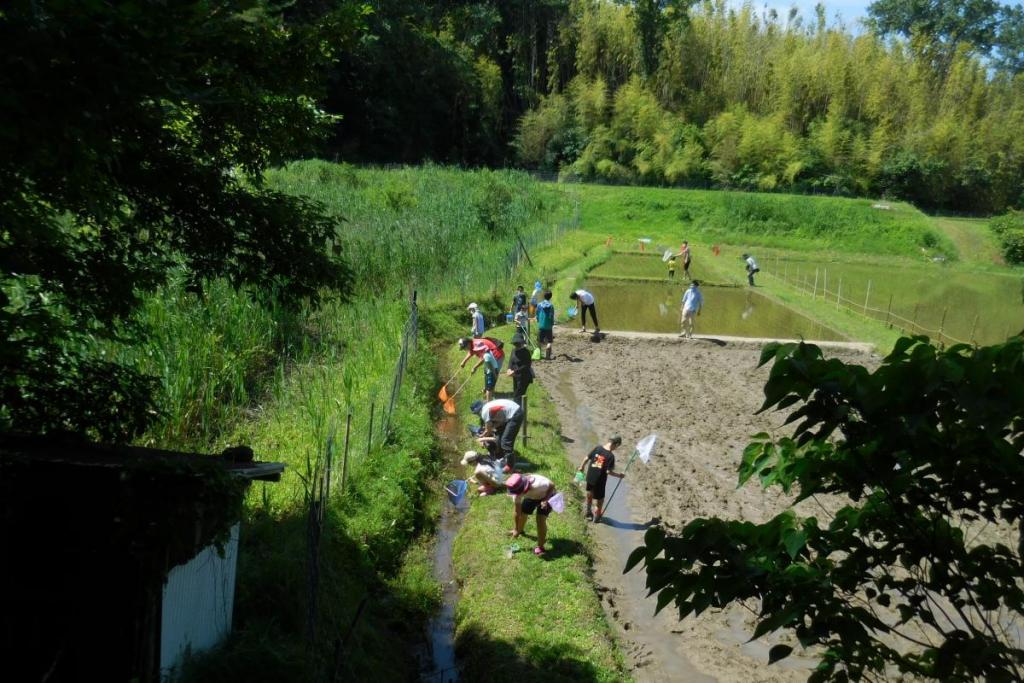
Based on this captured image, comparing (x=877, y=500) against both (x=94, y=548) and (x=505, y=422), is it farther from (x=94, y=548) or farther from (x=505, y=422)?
(x=505, y=422)

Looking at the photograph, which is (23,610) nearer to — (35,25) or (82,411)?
(82,411)

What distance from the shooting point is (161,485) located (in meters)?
4.69

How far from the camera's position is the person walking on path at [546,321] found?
51.2 ft

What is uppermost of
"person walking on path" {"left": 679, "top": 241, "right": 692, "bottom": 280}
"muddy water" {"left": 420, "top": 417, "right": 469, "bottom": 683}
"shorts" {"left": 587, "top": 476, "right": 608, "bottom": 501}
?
"person walking on path" {"left": 679, "top": 241, "right": 692, "bottom": 280}

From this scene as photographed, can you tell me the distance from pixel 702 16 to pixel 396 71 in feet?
72.4

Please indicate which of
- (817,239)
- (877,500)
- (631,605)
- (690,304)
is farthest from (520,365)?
(817,239)

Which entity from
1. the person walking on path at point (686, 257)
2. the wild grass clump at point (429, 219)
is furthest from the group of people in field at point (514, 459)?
the person walking on path at point (686, 257)

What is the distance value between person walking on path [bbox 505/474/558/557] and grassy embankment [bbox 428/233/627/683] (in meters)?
0.15

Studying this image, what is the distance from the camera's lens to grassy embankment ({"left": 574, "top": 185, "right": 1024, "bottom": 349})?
3002 centimetres

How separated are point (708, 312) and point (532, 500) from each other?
14.3m

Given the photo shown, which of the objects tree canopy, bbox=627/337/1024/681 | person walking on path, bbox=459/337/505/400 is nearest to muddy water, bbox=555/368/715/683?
person walking on path, bbox=459/337/505/400

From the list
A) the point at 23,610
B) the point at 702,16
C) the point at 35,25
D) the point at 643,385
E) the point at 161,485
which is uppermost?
the point at 702,16

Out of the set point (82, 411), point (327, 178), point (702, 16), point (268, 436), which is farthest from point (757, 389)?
point (702, 16)

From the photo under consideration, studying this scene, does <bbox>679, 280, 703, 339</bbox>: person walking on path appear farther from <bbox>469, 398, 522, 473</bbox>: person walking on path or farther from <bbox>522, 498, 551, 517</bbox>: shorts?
<bbox>522, 498, 551, 517</bbox>: shorts
